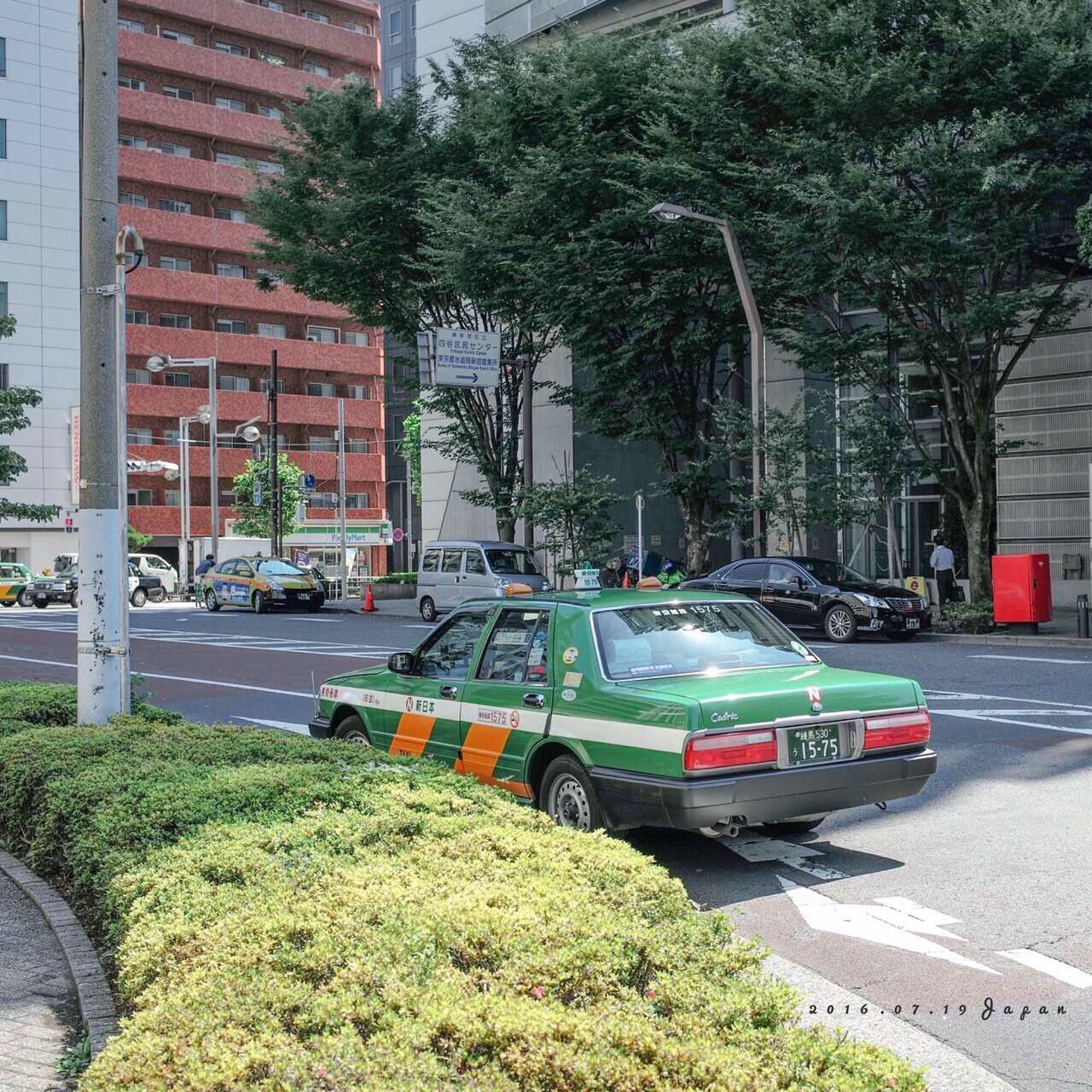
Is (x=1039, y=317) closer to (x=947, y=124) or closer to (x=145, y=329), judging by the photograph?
(x=947, y=124)

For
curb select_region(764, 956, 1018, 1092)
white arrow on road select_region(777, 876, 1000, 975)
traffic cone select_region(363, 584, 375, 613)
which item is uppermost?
traffic cone select_region(363, 584, 375, 613)

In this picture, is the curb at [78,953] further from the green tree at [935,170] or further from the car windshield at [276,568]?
the car windshield at [276,568]

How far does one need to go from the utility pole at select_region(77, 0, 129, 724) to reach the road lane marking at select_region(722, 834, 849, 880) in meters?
4.71

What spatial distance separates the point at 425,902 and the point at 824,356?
2316cm

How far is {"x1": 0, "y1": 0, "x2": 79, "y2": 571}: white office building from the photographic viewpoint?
69.6 meters

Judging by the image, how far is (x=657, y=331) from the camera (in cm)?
2930

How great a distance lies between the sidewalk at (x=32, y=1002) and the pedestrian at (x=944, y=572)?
24.6 meters

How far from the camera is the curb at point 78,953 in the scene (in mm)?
4848

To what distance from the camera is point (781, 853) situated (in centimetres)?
773

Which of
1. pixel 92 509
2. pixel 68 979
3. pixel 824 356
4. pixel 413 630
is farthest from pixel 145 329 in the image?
pixel 68 979

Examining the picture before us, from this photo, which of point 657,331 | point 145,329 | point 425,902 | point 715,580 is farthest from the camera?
point 145,329

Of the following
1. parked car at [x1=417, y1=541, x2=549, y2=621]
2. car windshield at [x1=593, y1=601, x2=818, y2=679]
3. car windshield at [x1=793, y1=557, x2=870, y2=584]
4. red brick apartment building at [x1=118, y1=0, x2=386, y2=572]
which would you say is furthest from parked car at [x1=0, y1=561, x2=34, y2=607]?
car windshield at [x1=593, y1=601, x2=818, y2=679]

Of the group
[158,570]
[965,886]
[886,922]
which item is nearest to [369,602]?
[158,570]

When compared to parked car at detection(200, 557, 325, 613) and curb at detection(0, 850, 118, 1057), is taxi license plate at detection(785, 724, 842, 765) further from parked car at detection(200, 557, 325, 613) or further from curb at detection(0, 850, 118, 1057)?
parked car at detection(200, 557, 325, 613)
